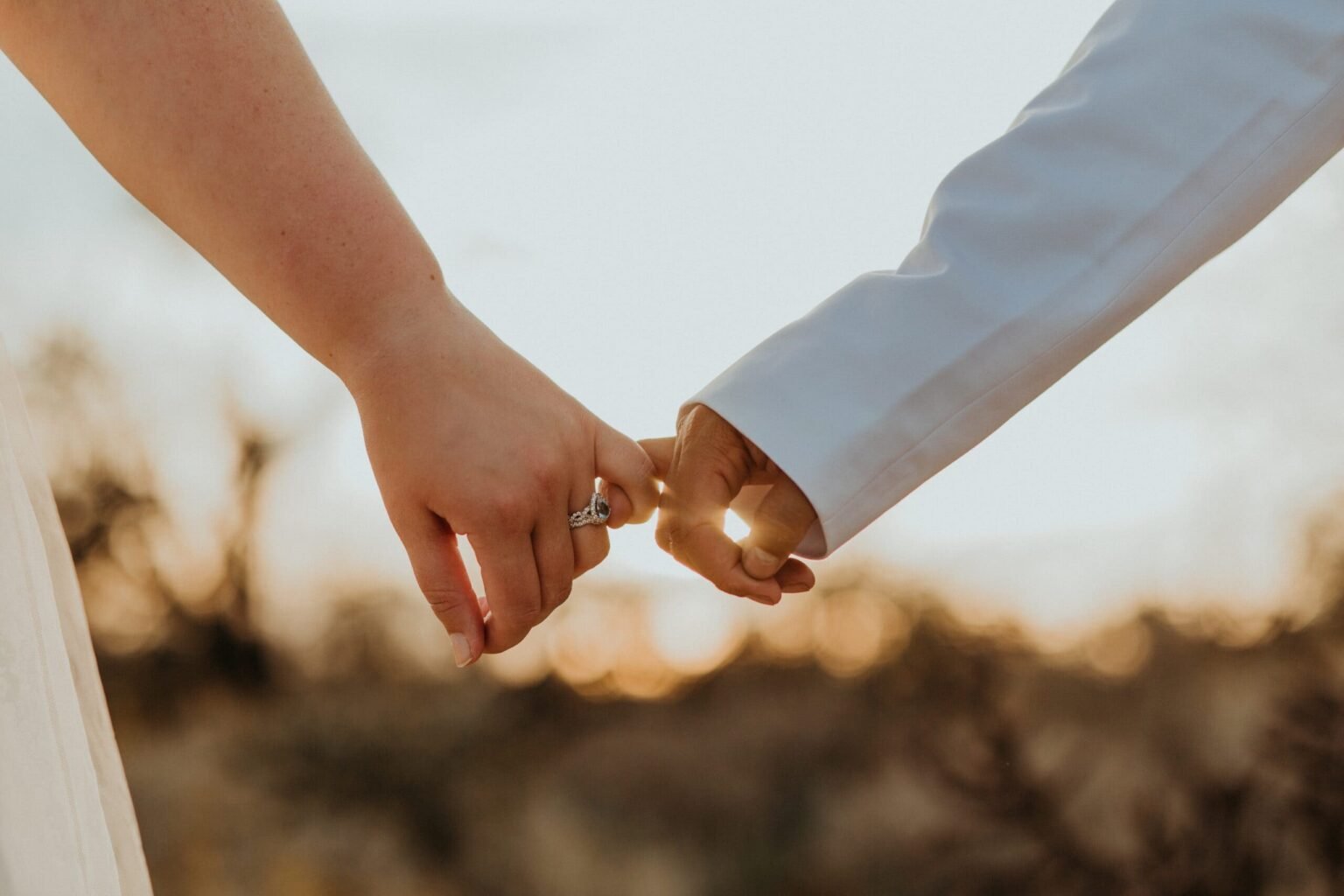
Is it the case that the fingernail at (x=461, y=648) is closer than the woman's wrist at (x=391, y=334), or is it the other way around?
the woman's wrist at (x=391, y=334)

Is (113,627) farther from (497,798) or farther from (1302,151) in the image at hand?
(1302,151)

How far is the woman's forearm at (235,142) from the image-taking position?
34.6 inches

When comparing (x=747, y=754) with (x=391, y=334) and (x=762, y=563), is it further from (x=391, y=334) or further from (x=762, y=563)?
(x=391, y=334)

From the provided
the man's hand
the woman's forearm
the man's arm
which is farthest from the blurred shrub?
the woman's forearm

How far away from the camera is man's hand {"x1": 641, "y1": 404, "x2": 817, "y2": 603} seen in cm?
126

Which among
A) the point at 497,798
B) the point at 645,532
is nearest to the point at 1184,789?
the point at 497,798

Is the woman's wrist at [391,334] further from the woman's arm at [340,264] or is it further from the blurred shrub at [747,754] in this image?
the blurred shrub at [747,754]

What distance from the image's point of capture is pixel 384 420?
1.05m

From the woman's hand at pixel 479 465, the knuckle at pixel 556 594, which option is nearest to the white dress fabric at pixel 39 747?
the woman's hand at pixel 479 465

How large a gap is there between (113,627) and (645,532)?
27.8ft

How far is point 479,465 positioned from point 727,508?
1.15 feet

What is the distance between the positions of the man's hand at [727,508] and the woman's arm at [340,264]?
0.12 m

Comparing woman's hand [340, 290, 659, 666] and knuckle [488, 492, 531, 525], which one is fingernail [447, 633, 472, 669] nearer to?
woman's hand [340, 290, 659, 666]

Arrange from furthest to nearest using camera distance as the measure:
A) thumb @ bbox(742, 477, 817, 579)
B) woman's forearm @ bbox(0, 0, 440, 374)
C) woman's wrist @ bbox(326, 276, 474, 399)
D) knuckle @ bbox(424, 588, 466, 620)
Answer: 1. thumb @ bbox(742, 477, 817, 579)
2. knuckle @ bbox(424, 588, 466, 620)
3. woman's wrist @ bbox(326, 276, 474, 399)
4. woman's forearm @ bbox(0, 0, 440, 374)
